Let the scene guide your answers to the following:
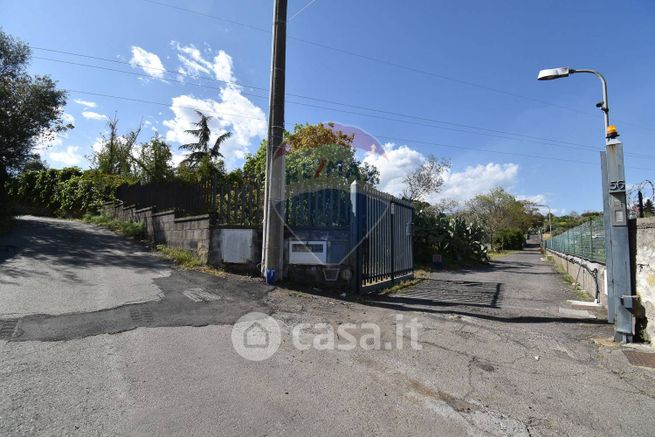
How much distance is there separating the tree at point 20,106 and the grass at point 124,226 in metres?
3.79

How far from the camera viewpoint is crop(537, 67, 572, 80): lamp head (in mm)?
6242

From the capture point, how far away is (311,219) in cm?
734

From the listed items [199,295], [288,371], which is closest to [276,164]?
[199,295]

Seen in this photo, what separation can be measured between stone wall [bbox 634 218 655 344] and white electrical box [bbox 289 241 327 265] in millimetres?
4789

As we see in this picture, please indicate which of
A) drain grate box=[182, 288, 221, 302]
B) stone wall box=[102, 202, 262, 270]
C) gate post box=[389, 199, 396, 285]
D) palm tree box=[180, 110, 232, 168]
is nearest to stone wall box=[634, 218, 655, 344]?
gate post box=[389, 199, 396, 285]

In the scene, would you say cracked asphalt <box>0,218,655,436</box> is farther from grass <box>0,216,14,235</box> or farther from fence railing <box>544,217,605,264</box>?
grass <box>0,216,14,235</box>

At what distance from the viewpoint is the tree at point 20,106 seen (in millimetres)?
13594

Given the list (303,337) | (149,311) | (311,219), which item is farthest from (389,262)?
(149,311)

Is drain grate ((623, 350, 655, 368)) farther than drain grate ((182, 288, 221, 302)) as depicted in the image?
No

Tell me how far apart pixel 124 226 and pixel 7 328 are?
378 inches

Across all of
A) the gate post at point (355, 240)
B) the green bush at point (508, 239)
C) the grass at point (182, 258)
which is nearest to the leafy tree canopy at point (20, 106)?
the grass at point (182, 258)

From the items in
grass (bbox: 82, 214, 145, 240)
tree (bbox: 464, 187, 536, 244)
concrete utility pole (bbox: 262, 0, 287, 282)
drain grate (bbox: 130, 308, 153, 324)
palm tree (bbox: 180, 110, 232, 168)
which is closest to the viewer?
drain grate (bbox: 130, 308, 153, 324)

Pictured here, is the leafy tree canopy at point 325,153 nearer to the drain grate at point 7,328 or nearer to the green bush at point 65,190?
the green bush at point 65,190

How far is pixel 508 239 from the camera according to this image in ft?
179
